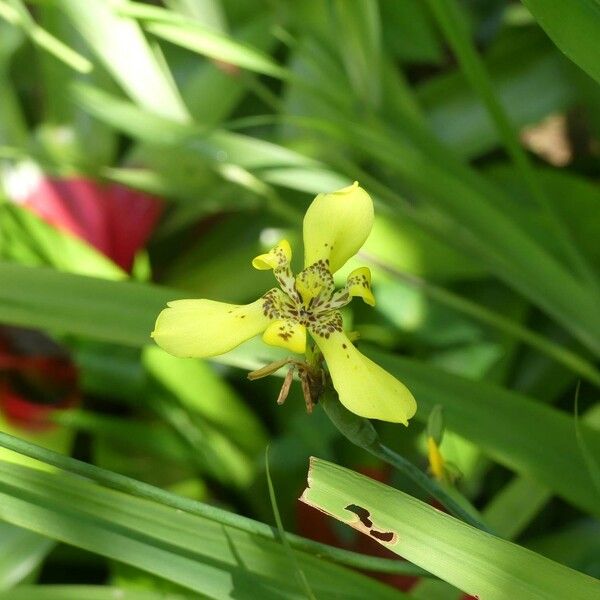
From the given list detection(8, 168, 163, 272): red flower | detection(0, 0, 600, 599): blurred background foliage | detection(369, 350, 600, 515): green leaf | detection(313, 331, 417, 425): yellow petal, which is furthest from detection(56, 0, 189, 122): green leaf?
detection(313, 331, 417, 425): yellow petal

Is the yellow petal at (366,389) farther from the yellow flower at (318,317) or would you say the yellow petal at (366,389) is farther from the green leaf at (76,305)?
the green leaf at (76,305)

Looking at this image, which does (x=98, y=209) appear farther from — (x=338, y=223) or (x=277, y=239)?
(x=338, y=223)

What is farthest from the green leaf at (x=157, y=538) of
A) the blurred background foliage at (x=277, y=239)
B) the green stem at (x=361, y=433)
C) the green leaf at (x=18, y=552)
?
the green leaf at (x=18, y=552)

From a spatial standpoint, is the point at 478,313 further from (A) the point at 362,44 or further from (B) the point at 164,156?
(B) the point at 164,156

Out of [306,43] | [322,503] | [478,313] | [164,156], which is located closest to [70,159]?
[164,156]

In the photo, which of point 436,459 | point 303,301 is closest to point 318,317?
point 303,301

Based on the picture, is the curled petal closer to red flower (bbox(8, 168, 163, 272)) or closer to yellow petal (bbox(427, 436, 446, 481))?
yellow petal (bbox(427, 436, 446, 481))
